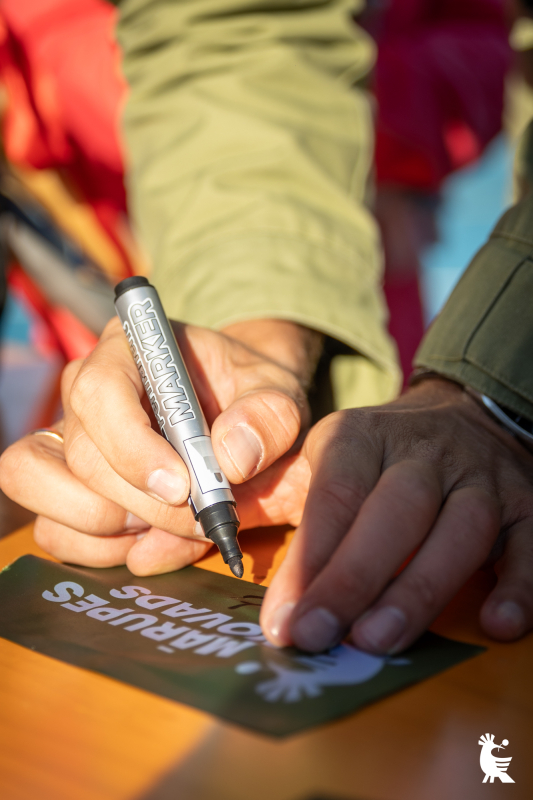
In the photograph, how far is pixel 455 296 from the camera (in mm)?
538

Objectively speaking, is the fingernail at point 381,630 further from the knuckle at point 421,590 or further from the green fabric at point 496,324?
the green fabric at point 496,324

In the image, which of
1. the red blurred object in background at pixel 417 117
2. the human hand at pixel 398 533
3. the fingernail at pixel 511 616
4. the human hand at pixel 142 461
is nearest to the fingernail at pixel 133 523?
the human hand at pixel 142 461

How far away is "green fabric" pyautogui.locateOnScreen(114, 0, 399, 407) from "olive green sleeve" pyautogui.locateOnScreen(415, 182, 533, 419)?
14cm

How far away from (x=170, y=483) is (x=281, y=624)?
11 centimetres

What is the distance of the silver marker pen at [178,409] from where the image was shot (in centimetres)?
39

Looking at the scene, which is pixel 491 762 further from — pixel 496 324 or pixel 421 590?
pixel 496 324

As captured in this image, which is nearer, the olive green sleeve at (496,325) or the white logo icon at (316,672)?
the white logo icon at (316,672)

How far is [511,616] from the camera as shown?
344mm

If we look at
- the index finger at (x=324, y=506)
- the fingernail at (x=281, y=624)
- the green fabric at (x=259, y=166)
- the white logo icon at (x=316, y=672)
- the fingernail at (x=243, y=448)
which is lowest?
the white logo icon at (x=316, y=672)

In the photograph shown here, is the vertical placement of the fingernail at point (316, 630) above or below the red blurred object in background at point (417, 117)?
below

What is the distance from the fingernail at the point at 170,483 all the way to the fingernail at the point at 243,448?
4cm

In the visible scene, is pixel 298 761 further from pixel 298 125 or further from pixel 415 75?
pixel 415 75

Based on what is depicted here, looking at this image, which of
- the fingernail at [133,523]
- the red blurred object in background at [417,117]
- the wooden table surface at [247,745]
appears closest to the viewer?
the wooden table surface at [247,745]

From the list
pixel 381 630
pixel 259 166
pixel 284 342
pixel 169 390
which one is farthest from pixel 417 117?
pixel 381 630
